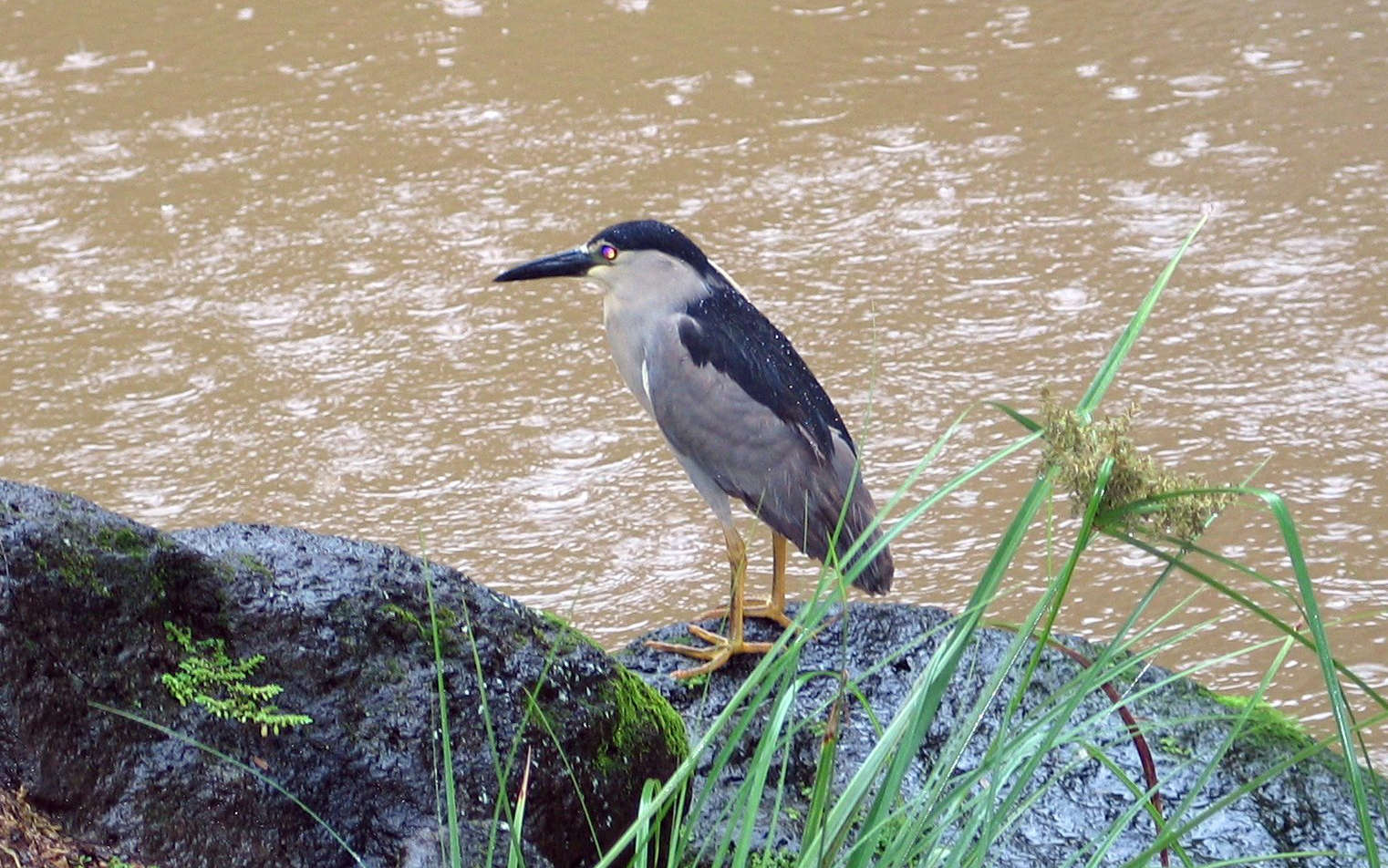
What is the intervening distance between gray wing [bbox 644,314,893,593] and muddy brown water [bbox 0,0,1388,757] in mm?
1019

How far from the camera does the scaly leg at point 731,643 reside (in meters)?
3.14

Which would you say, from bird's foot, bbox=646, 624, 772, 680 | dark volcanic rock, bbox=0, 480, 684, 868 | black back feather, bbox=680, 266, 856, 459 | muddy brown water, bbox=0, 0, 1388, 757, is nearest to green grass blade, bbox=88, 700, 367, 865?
dark volcanic rock, bbox=0, 480, 684, 868

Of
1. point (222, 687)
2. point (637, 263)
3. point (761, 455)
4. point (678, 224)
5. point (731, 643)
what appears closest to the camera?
point (222, 687)

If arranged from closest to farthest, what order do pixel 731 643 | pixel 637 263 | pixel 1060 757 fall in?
pixel 1060 757, pixel 731 643, pixel 637 263

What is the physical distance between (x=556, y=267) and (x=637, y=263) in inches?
7.4

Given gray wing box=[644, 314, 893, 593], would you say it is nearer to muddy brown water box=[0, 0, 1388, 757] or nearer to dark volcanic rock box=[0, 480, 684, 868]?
dark volcanic rock box=[0, 480, 684, 868]

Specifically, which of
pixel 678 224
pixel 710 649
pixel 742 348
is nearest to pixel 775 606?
pixel 710 649

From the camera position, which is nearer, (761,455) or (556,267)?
(761,455)

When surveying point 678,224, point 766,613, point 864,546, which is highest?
point 864,546

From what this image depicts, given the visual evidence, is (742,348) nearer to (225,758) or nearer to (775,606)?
(775,606)

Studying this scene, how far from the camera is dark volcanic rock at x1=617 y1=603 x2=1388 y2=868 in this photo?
2.71 metres

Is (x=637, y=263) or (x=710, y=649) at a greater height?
(x=637, y=263)

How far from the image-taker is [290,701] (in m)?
2.21

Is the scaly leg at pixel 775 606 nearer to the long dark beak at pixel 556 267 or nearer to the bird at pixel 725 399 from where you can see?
the bird at pixel 725 399
